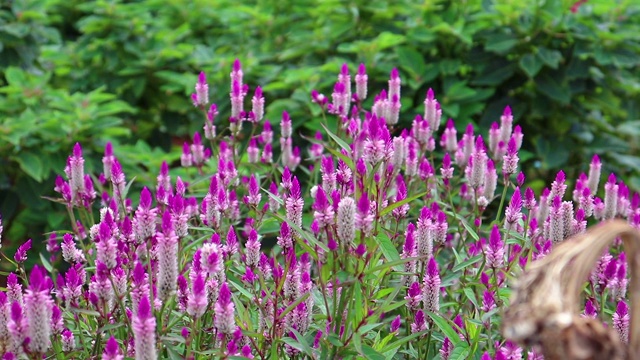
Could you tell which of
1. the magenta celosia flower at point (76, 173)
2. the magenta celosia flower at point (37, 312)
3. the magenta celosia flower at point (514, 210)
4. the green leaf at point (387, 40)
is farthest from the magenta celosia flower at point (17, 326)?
the green leaf at point (387, 40)

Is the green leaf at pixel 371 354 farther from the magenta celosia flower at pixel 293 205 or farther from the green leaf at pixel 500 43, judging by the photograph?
the green leaf at pixel 500 43

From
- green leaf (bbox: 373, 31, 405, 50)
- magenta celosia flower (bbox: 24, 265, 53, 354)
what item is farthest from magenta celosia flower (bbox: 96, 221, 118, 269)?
green leaf (bbox: 373, 31, 405, 50)

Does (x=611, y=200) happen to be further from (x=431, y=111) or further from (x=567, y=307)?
(x=567, y=307)

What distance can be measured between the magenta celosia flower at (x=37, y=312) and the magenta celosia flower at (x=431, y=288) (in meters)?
0.98

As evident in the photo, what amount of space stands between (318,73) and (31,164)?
71.7 inches

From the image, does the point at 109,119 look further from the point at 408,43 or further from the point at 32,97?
the point at 408,43

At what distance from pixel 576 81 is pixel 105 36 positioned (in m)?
3.42

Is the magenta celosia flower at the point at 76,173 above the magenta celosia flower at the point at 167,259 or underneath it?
underneath

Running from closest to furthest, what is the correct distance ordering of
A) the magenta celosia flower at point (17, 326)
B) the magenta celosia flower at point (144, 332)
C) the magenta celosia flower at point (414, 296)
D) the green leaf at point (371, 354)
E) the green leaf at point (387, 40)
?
the magenta celosia flower at point (144, 332) → the magenta celosia flower at point (17, 326) → the green leaf at point (371, 354) → the magenta celosia flower at point (414, 296) → the green leaf at point (387, 40)

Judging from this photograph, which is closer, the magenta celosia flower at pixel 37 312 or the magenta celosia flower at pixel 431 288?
the magenta celosia flower at pixel 37 312

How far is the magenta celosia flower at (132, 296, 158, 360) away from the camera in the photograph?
62.0 inches

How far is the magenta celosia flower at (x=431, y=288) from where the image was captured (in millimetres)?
2139

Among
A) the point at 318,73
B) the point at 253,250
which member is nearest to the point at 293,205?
the point at 253,250

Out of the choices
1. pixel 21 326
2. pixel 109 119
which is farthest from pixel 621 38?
pixel 21 326
